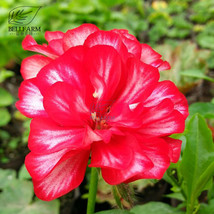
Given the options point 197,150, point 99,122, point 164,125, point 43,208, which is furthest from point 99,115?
point 43,208

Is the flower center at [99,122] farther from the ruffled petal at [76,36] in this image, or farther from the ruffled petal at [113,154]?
the ruffled petal at [76,36]

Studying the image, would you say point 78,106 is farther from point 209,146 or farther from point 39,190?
point 209,146

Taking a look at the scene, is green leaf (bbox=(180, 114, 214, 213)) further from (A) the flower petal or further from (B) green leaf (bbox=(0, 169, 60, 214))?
(B) green leaf (bbox=(0, 169, 60, 214))

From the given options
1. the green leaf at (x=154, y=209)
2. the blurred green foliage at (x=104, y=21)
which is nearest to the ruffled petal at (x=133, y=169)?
the green leaf at (x=154, y=209)

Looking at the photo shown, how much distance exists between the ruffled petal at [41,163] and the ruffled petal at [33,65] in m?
0.18

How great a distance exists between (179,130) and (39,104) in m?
0.25

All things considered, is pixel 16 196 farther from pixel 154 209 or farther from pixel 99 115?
pixel 99 115

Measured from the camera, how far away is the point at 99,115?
0.48 meters

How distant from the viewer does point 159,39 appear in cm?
223

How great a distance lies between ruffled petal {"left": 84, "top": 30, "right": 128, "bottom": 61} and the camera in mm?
456

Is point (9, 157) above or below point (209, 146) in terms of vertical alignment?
below

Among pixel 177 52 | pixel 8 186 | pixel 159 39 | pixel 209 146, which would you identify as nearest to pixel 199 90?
pixel 177 52

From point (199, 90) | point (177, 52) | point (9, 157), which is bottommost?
point (9, 157)

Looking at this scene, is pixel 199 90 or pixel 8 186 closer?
pixel 8 186
